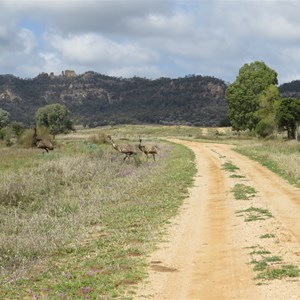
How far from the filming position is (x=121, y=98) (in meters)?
176

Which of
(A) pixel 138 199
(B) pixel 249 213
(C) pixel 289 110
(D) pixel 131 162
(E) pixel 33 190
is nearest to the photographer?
(B) pixel 249 213

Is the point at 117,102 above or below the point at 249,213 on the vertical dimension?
above

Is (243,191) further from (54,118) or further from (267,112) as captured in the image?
(54,118)

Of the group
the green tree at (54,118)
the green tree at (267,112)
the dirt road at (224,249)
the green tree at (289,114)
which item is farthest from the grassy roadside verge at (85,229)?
the green tree at (54,118)

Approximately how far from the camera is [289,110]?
1816 inches

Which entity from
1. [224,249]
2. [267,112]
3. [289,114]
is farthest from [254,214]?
[267,112]

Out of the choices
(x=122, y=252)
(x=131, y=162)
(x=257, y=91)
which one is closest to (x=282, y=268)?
(x=122, y=252)

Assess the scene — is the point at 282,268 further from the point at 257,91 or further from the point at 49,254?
the point at 257,91

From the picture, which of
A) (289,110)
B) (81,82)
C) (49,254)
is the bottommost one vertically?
(49,254)

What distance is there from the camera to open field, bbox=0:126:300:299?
7.51 m

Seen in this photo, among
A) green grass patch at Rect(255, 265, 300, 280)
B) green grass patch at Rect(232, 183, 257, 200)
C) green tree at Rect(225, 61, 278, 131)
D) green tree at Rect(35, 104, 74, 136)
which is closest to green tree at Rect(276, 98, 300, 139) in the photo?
green tree at Rect(225, 61, 278, 131)

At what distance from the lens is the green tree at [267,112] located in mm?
52844

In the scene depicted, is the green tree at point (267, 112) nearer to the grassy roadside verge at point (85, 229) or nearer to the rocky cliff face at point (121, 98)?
the grassy roadside verge at point (85, 229)

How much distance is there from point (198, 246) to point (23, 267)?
138 inches
